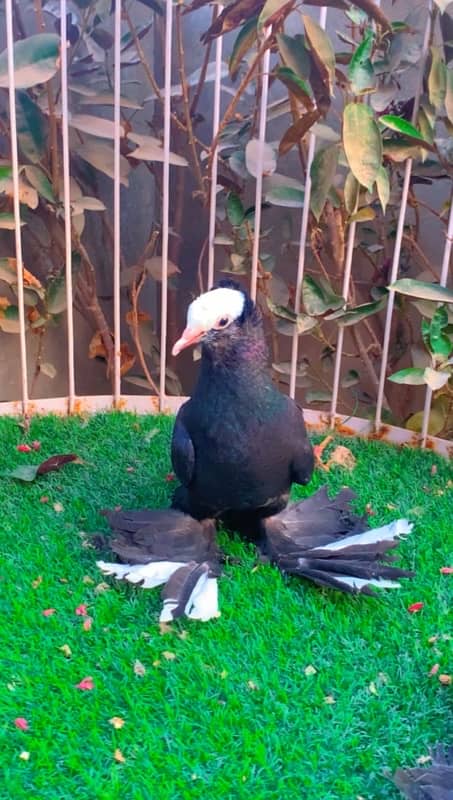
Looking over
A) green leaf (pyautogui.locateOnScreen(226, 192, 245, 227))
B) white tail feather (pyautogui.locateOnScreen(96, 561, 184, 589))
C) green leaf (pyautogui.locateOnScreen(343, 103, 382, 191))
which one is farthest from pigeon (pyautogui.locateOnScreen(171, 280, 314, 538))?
green leaf (pyautogui.locateOnScreen(226, 192, 245, 227))

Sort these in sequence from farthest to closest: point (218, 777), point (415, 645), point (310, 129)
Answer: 1. point (310, 129)
2. point (415, 645)
3. point (218, 777)

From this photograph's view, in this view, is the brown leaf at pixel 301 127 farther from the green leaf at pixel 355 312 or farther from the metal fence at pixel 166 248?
the green leaf at pixel 355 312

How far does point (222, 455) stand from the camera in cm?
111

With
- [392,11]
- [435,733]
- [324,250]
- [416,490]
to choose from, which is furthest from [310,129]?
[435,733]

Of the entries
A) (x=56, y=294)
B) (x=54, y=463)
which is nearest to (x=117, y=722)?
(x=54, y=463)

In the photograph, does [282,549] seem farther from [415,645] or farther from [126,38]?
[126,38]

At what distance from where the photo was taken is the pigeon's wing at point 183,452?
3.71 feet

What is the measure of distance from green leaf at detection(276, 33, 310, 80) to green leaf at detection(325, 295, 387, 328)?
484 mm

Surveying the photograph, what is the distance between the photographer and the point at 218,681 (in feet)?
3.17

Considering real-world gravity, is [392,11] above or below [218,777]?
above

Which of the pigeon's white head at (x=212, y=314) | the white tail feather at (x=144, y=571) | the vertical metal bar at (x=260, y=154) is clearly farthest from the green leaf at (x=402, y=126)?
the white tail feather at (x=144, y=571)

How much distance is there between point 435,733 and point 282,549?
398 millimetres

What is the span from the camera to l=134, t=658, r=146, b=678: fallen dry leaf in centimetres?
97

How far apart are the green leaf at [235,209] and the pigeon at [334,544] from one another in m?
0.68
